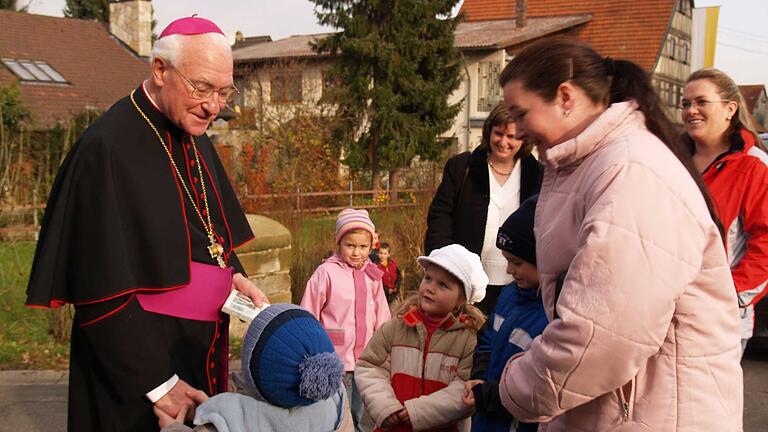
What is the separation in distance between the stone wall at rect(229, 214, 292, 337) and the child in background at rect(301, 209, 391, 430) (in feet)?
6.16

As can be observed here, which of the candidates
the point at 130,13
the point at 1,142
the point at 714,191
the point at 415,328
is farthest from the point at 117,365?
the point at 130,13

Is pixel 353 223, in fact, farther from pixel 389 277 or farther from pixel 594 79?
pixel 594 79

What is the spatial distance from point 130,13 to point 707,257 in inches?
1438

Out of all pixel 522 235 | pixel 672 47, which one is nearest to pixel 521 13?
pixel 672 47

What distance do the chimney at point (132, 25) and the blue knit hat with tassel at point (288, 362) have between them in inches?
1354

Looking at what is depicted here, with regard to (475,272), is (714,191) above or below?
above

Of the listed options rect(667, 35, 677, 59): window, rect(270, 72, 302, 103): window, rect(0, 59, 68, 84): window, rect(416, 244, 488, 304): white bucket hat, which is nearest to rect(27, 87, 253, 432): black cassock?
rect(416, 244, 488, 304): white bucket hat

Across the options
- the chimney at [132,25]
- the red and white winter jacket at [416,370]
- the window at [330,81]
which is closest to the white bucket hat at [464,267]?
the red and white winter jacket at [416,370]

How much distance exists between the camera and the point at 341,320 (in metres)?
4.83

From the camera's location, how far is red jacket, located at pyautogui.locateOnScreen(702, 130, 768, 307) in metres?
3.88

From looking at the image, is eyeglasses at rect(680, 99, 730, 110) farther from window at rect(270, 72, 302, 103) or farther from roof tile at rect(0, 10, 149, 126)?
roof tile at rect(0, 10, 149, 126)

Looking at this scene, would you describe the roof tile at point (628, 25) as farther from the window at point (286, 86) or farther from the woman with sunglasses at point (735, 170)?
the woman with sunglasses at point (735, 170)

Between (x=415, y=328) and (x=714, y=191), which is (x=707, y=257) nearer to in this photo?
(x=415, y=328)

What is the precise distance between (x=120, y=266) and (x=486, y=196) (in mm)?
2339
